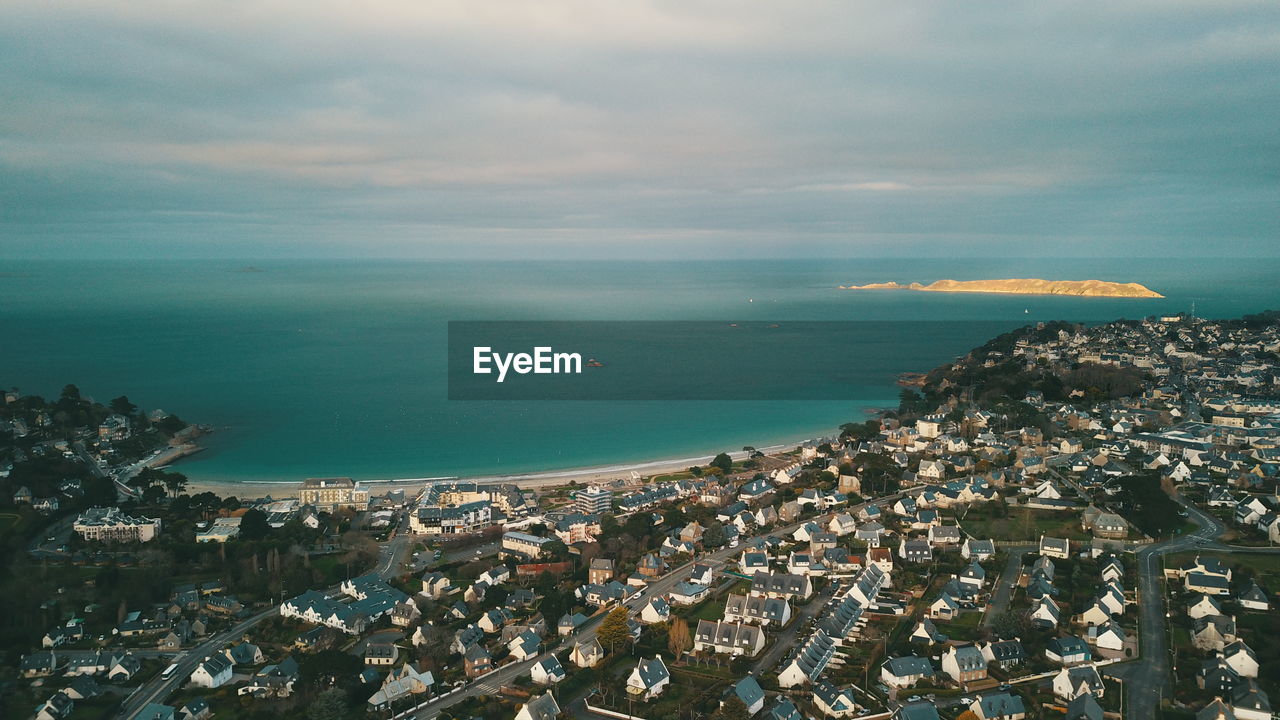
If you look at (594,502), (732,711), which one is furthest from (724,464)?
(732,711)

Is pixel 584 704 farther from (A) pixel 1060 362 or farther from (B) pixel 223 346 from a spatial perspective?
(B) pixel 223 346

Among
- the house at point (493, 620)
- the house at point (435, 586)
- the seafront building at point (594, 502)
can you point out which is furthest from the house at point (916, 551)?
the house at point (435, 586)

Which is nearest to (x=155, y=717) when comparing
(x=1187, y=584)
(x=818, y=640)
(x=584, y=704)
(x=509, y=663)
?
(x=509, y=663)

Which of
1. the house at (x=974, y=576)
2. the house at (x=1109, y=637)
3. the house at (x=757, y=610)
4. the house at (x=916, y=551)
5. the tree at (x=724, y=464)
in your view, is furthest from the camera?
the tree at (x=724, y=464)

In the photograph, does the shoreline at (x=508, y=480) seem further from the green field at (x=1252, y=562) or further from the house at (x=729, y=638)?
the green field at (x=1252, y=562)

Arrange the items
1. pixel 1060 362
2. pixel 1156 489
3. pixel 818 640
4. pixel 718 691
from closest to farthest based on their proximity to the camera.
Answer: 1. pixel 718 691
2. pixel 818 640
3. pixel 1156 489
4. pixel 1060 362

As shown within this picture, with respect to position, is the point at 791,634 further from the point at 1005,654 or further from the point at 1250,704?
the point at 1250,704
